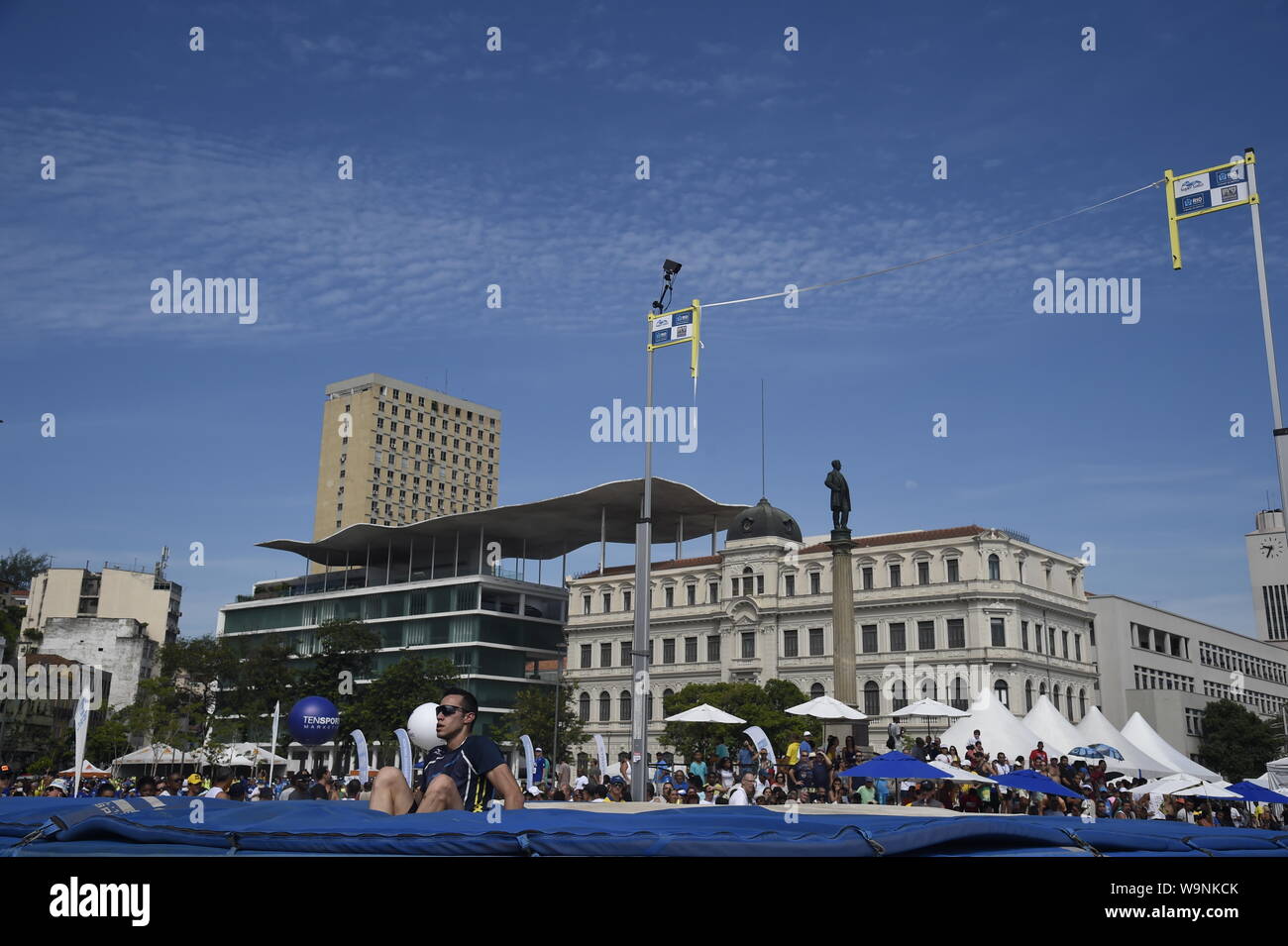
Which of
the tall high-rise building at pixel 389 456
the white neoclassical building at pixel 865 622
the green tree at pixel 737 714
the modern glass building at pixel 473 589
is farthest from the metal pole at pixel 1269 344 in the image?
the tall high-rise building at pixel 389 456

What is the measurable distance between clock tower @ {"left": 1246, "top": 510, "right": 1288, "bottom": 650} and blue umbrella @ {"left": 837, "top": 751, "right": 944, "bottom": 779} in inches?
3981

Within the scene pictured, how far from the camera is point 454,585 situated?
262 feet

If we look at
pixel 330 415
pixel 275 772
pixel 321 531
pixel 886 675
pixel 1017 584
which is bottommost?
pixel 275 772

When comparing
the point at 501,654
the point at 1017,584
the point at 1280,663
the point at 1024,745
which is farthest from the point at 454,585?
the point at 1280,663

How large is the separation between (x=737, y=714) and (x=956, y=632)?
15.0 m

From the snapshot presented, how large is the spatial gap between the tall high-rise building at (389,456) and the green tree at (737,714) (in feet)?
242

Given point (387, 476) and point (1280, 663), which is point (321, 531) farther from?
point (1280, 663)

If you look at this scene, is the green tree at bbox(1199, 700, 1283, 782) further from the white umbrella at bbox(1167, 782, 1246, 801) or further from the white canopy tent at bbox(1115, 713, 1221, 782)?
the white umbrella at bbox(1167, 782, 1246, 801)

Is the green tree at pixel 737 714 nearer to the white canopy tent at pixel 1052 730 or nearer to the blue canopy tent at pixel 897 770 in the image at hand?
the white canopy tent at pixel 1052 730

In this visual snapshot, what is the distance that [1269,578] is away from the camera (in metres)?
122

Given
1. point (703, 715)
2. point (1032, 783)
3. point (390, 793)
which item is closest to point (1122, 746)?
point (703, 715)

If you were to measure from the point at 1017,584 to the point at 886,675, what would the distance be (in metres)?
9.63

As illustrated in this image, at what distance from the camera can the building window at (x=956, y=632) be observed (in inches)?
2587

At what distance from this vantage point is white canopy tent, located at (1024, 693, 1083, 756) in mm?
29953
